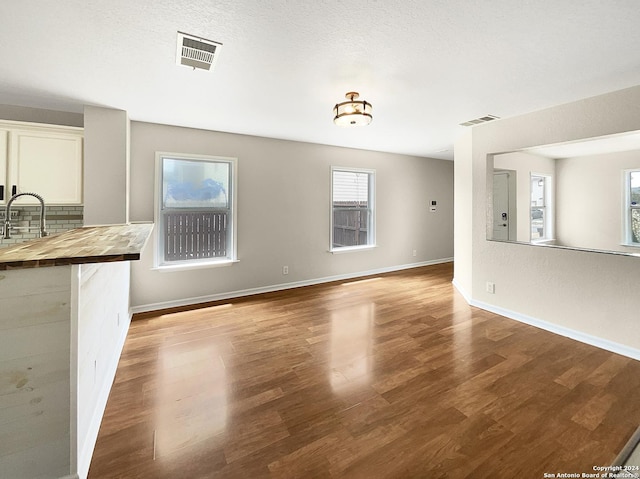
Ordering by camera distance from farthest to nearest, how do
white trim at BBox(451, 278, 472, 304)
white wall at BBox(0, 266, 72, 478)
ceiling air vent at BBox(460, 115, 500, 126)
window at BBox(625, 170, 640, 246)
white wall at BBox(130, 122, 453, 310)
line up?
white trim at BBox(451, 278, 472, 304), white wall at BBox(130, 122, 453, 310), ceiling air vent at BBox(460, 115, 500, 126), window at BBox(625, 170, 640, 246), white wall at BBox(0, 266, 72, 478)

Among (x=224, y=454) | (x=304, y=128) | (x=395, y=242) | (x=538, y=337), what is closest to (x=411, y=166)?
(x=395, y=242)

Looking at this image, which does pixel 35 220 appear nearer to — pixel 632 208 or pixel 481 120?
pixel 481 120

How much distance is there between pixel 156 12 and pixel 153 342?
9.43ft

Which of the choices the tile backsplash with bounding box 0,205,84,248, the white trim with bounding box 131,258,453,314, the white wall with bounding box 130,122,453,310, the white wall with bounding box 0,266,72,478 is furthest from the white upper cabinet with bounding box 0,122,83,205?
the white wall with bounding box 0,266,72,478

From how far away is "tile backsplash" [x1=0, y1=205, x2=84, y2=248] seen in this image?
3.16 metres

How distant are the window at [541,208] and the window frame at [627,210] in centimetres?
60

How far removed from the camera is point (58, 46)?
2.07 meters

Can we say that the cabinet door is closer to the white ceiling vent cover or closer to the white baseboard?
the white baseboard

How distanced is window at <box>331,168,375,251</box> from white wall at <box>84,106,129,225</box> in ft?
10.8

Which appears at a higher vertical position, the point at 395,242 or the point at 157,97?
the point at 157,97

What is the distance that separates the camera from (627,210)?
2.77 m

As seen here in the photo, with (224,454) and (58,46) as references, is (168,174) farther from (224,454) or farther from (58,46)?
(224,454)

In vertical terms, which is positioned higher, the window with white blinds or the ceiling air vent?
the ceiling air vent

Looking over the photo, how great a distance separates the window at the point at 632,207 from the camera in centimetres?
272
